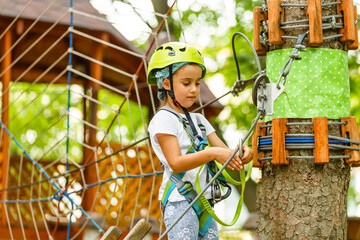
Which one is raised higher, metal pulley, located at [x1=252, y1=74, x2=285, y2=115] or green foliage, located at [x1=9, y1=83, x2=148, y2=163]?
green foliage, located at [x1=9, y1=83, x2=148, y2=163]

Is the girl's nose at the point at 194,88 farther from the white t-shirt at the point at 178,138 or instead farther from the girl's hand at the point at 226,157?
the girl's hand at the point at 226,157

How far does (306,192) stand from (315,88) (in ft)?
1.14

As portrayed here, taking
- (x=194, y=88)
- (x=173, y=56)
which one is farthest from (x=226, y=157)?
(x=173, y=56)

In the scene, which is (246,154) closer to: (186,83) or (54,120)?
(186,83)

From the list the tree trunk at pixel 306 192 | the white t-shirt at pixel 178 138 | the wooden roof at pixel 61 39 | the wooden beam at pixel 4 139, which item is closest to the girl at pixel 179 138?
the white t-shirt at pixel 178 138

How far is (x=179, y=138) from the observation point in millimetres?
1871

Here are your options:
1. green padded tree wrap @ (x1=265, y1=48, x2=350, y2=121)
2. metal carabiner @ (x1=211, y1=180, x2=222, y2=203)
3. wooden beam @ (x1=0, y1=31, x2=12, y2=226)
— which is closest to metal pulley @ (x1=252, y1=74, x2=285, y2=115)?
green padded tree wrap @ (x1=265, y1=48, x2=350, y2=121)

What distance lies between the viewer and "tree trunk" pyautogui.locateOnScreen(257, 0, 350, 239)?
1.82 metres

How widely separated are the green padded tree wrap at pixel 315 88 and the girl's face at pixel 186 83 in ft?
0.97

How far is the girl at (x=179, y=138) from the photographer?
181 centimetres

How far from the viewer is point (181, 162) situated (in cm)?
175

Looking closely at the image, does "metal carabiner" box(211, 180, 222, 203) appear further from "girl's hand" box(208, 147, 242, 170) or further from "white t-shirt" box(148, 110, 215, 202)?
"girl's hand" box(208, 147, 242, 170)

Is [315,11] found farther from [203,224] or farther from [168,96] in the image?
[203,224]

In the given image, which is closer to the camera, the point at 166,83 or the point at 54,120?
the point at 166,83
